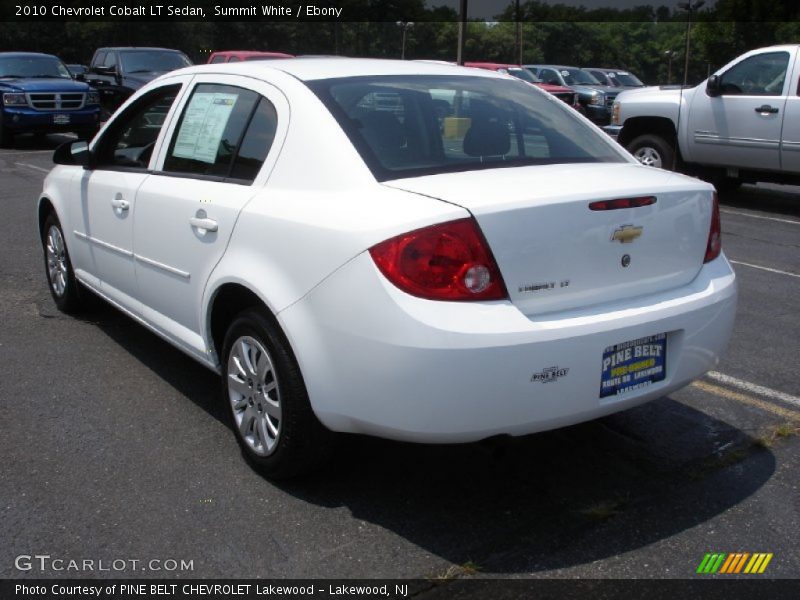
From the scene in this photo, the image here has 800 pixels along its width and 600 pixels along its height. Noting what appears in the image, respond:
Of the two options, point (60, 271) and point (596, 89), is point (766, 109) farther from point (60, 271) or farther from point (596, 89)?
point (596, 89)

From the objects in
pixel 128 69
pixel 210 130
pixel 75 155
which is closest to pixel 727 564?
pixel 210 130

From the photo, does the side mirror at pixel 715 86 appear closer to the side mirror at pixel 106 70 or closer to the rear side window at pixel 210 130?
the rear side window at pixel 210 130

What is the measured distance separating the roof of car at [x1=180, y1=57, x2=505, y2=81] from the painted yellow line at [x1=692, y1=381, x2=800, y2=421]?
6.50 feet

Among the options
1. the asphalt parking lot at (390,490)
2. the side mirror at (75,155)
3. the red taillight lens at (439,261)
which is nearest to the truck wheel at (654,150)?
the asphalt parking lot at (390,490)

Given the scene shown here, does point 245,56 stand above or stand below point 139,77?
above

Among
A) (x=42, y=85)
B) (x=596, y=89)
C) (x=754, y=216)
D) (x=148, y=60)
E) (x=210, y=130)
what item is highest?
(x=148, y=60)

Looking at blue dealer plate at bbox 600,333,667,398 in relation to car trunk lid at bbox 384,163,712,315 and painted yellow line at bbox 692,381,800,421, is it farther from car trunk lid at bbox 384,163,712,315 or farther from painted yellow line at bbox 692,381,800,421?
painted yellow line at bbox 692,381,800,421

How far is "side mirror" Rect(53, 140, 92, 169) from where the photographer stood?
5070 mm

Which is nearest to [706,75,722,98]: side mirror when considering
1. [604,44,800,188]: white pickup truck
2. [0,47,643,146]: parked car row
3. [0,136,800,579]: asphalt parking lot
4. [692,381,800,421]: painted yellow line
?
[604,44,800,188]: white pickup truck

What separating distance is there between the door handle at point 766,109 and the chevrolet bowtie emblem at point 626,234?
8476mm

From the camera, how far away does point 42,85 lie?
1719cm

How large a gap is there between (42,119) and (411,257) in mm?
Result: 16190

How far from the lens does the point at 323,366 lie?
3.13 m
